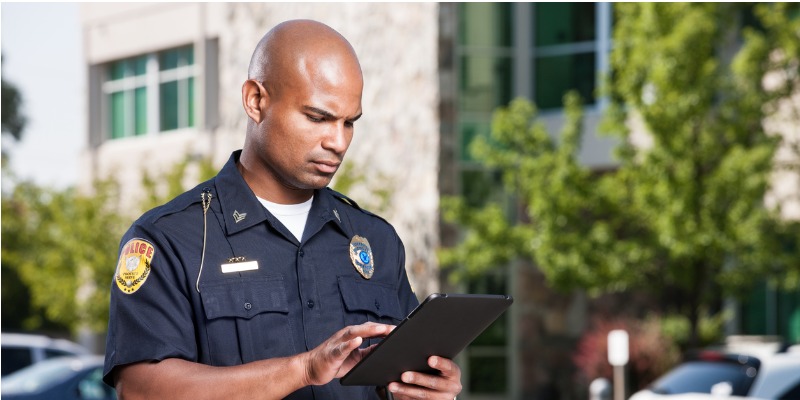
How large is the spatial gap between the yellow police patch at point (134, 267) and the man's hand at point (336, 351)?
44cm

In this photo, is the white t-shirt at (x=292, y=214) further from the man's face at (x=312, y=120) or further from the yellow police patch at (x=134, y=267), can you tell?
the yellow police patch at (x=134, y=267)

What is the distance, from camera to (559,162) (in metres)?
19.9

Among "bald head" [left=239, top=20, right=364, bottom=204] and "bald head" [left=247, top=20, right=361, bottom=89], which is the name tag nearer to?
"bald head" [left=239, top=20, right=364, bottom=204]

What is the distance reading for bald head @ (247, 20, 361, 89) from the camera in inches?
129

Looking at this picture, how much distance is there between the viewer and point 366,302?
343cm

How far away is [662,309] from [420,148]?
17.2ft

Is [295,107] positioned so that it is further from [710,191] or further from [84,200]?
[84,200]

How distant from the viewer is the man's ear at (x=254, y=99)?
3359 mm

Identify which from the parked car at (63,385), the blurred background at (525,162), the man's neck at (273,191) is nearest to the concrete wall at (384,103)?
the blurred background at (525,162)

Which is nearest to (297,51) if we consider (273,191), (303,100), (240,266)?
(303,100)

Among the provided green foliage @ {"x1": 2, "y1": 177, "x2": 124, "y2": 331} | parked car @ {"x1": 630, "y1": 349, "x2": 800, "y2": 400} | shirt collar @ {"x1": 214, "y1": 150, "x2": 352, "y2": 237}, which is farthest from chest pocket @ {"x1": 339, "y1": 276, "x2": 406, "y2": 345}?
green foliage @ {"x1": 2, "y1": 177, "x2": 124, "y2": 331}

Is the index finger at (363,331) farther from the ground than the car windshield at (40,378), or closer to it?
farther from the ground

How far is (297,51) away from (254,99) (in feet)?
0.57

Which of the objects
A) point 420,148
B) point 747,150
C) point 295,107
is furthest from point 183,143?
point 295,107
